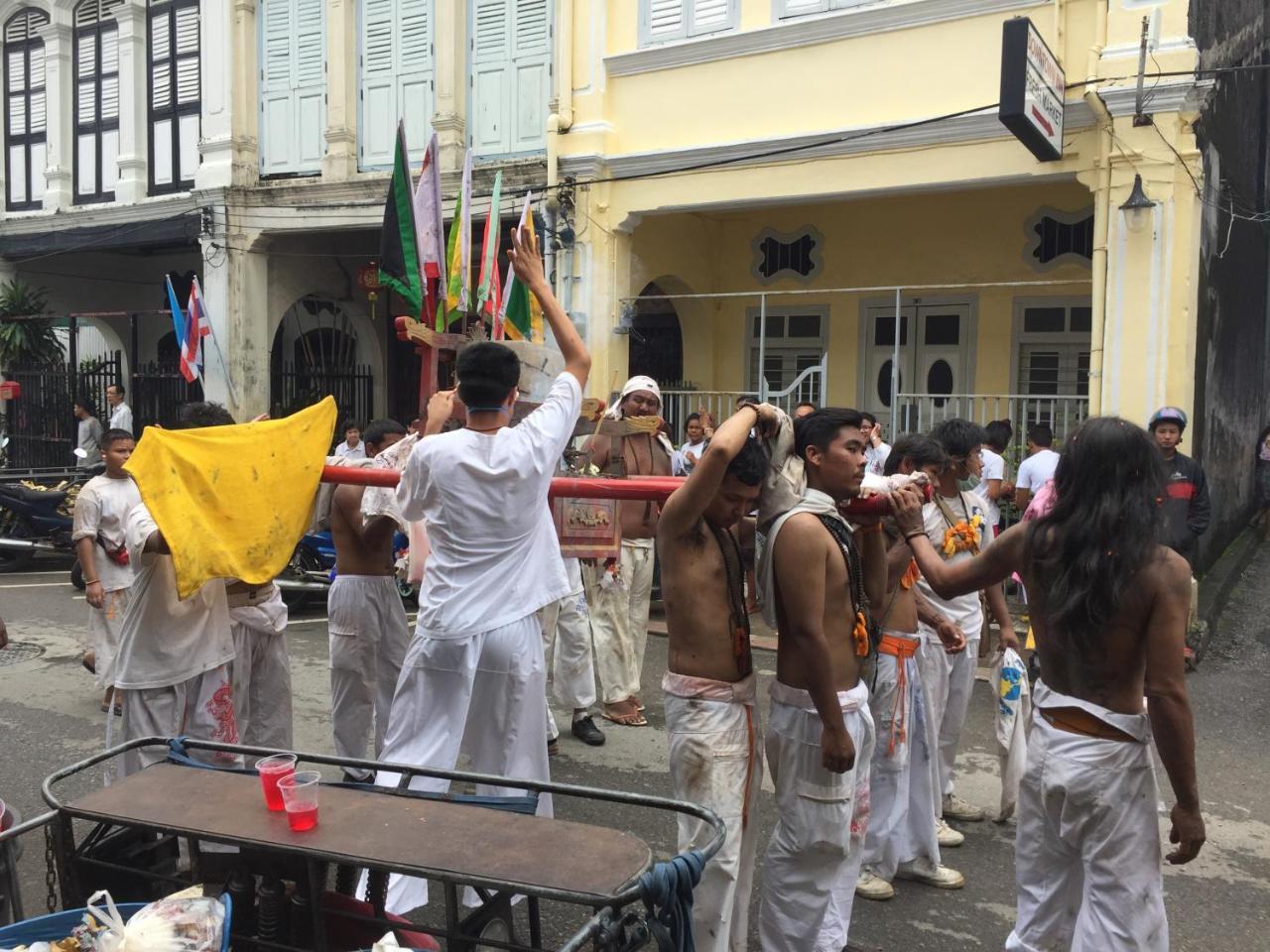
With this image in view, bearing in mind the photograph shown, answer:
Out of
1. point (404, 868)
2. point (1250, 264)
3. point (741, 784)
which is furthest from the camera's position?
point (1250, 264)

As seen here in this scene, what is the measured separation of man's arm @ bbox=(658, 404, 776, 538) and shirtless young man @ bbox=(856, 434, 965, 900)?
1215 mm

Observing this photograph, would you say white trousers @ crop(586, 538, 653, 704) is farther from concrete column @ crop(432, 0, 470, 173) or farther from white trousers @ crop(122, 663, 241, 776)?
concrete column @ crop(432, 0, 470, 173)

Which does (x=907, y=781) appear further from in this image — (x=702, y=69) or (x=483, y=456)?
(x=702, y=69)

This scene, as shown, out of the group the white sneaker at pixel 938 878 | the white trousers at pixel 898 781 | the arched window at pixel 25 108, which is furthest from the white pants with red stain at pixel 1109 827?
the arched window at pixel 25 108

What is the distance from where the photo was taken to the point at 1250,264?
13273mm

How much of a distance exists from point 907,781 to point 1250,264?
11.9 meters

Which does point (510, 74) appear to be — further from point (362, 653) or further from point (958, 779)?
point (958, 779)

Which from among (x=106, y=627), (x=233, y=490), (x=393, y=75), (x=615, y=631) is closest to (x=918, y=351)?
(x=393, y=75)

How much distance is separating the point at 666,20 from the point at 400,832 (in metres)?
10.6

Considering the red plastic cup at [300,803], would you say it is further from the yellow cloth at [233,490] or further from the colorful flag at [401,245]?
the colorful flag at [401,245]

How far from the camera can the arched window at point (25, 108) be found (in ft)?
56.0

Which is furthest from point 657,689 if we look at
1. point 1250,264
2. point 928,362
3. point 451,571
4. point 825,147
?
point 1250,264

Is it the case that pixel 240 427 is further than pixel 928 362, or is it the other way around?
pixel 928 362

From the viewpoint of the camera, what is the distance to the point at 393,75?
13.4 m
